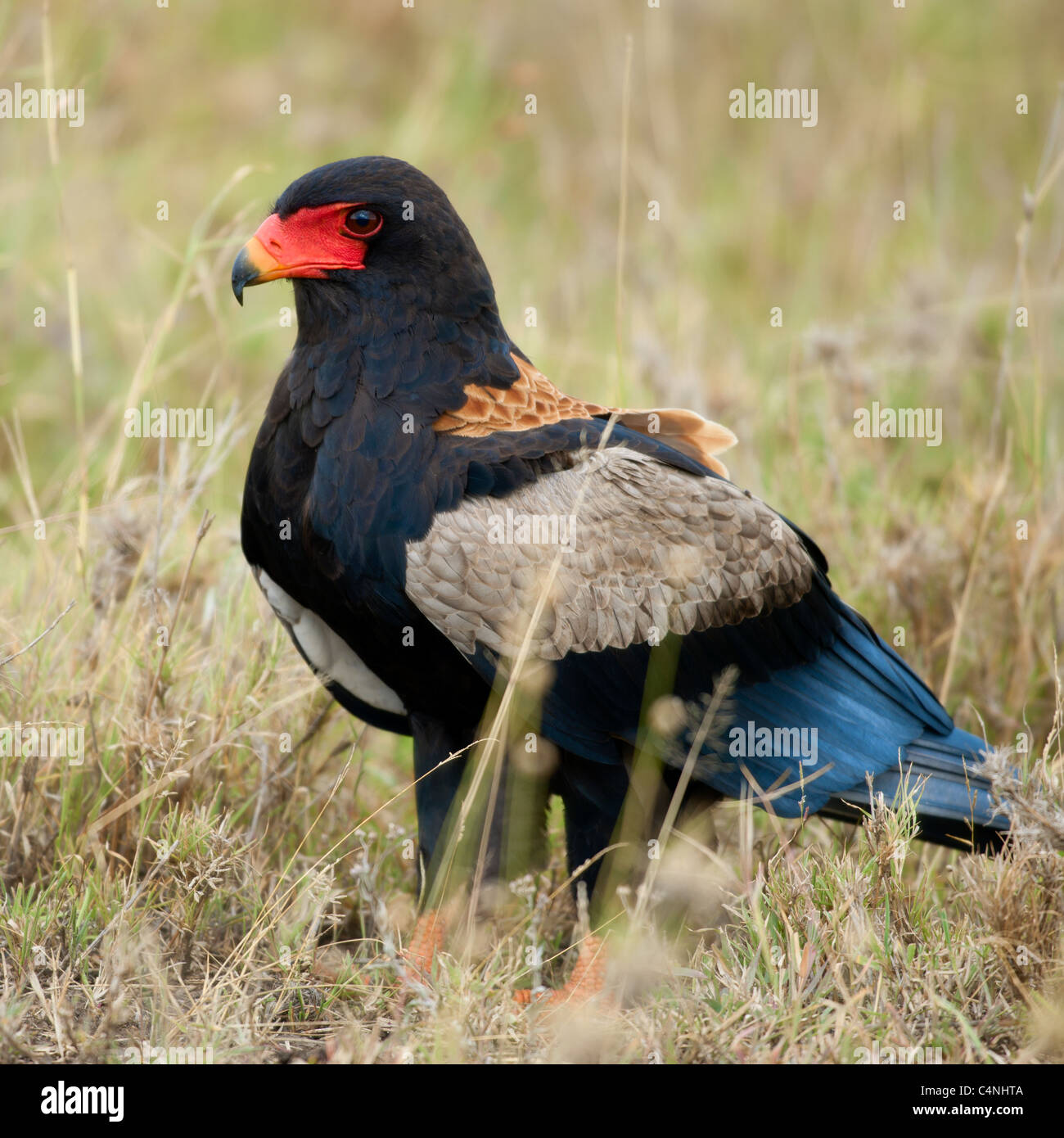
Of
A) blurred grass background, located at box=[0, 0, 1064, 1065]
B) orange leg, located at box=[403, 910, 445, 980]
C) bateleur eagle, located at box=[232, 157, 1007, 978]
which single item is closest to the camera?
bateleur eagle, located at box=[232, 157, 1007, 978]

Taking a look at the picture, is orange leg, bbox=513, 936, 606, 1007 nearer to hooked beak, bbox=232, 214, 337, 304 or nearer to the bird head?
the bird head

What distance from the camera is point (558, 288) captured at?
6746 millimetres

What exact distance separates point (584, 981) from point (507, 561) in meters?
0.99

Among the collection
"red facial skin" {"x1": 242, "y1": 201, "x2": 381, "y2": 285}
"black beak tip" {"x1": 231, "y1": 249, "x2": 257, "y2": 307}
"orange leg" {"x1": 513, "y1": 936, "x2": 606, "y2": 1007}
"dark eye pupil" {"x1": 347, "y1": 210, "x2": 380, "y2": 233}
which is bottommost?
"orange leg" {"x1": 513, "y1": 936, "x2": 606, "y2": 1007}

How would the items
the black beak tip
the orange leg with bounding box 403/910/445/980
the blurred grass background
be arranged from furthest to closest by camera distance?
the blurred grass background → the orange leg with bounding box 403/910/445/980 → the black beak tip

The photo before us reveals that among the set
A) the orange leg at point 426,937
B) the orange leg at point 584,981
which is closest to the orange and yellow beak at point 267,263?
the orange leg at point 426,937

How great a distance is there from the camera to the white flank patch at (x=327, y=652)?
3.18 meters

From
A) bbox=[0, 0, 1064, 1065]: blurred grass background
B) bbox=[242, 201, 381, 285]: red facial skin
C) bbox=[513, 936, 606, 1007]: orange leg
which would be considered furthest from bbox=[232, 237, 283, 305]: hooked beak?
bbox=[513, 936, 606, 1007]: orange leg

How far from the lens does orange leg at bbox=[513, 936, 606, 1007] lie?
3.00 m

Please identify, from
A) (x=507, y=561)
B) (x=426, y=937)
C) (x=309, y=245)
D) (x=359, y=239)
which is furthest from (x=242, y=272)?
(x=426, y=937)

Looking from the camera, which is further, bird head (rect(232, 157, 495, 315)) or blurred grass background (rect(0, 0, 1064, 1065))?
blurred grass background (rect(0, 0, 1064, 1065))

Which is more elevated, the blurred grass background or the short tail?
the blurred grass background

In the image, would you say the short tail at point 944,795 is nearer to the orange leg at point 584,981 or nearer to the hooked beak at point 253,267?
the orange leg at point 584,981

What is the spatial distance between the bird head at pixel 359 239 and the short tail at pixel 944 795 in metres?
1.49
